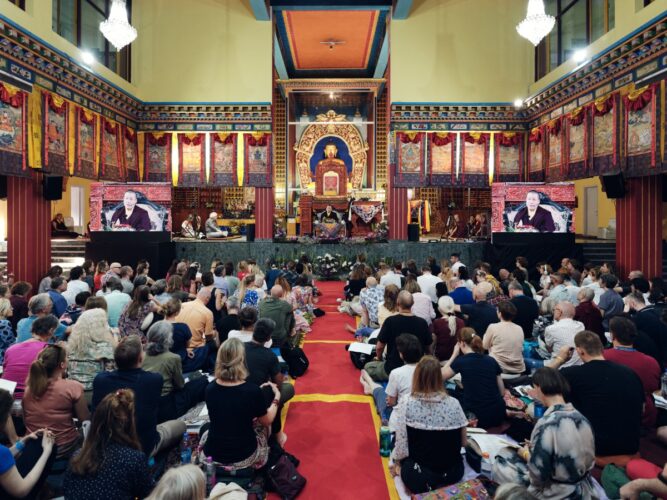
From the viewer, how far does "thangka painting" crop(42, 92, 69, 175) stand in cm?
1006

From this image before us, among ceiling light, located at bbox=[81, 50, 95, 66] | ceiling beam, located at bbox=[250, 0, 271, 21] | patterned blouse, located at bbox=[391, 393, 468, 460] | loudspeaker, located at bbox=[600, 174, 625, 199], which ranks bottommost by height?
patterned blouse, located at bbox=[391, 393, 468, 460]

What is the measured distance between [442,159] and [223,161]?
741 centimetres

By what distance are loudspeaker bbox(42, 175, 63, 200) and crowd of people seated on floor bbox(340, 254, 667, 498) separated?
835 cm

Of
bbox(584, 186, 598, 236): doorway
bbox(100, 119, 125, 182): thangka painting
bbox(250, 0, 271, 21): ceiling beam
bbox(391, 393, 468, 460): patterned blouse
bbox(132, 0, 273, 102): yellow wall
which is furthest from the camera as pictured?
bbox(584, 186, 598, 236): doorway

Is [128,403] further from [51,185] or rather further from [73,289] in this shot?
[51,185]

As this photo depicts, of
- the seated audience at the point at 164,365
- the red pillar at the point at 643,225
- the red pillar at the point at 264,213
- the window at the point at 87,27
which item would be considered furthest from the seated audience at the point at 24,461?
the red pillar at the point at 264,213

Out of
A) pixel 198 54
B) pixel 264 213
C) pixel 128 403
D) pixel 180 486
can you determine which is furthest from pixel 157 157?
pixel 180 486

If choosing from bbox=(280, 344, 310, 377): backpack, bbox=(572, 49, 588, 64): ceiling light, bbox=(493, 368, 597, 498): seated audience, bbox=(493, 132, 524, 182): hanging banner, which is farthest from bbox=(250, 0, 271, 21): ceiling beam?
bbox=(493, 368, 597, 498): seated audience

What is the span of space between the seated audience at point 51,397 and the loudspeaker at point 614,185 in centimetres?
1129

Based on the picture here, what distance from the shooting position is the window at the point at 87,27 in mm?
11164

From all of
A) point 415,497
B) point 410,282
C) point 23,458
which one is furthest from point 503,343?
point 23,458

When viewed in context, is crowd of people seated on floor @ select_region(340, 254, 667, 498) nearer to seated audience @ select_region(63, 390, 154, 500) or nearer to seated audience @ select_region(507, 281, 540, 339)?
seated audience @ select_region(507, 281, 540, 339)

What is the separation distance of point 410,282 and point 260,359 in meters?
2.78

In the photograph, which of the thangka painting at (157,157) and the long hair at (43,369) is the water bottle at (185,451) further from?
the thangka painting at (157,157)
